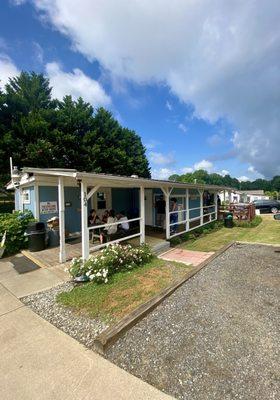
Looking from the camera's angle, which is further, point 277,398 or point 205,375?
point 205,375

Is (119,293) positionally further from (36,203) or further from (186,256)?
(36,203)

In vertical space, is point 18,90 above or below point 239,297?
above

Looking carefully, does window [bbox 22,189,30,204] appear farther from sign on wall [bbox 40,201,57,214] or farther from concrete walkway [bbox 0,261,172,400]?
concrete walkway [bbox 0,261,172,400]

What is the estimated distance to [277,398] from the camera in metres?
2.39

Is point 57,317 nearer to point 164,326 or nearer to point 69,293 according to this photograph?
point 69,293

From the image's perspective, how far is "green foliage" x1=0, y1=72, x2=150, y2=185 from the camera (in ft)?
62.0

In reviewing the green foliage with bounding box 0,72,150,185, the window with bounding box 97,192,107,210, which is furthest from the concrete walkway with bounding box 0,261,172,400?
the green foliage with bounding box 0,72,150,185

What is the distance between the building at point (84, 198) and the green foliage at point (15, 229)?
0.49m

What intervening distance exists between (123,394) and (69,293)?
110 inches

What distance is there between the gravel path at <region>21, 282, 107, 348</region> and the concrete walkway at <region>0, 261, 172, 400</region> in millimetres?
121

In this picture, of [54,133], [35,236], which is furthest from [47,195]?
[54,133]

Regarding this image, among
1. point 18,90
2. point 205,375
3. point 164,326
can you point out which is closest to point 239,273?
point 164,326

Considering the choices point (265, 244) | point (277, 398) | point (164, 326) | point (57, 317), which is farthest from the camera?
point (265, 244)

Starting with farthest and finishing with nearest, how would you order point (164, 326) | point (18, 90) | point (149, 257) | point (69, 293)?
point (18, 90) → point (149, 257) → point (69, 293) → point (164, 326)
